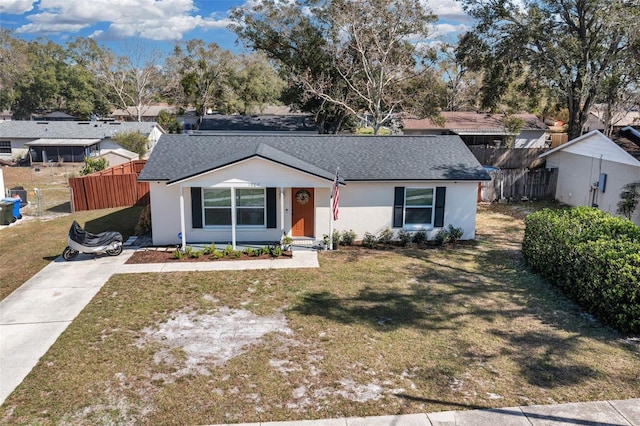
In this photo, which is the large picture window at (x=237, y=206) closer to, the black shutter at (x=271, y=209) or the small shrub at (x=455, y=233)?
the black shutter at (x=271, y=209)

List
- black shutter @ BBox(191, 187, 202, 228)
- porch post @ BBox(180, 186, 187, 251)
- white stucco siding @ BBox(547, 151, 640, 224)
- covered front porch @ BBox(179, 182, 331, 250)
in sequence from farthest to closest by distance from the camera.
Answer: white stucco siding @ BBox(547, 151, 640, 224), covered front porch @ BBox(179, 182, 331, 250), black shutter @ BBox(191, 187, 202, 228), porch post @ BBox(180, 186, 187, 251)

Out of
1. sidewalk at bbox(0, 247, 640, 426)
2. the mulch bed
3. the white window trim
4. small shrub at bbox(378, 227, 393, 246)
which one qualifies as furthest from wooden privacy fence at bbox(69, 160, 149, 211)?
the white window trim

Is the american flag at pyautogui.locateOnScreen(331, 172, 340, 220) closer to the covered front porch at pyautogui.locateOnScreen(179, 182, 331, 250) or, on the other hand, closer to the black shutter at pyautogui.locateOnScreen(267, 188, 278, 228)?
the covered front porch at pyautogui.locateOnScreen(179, 182, 331, 250)

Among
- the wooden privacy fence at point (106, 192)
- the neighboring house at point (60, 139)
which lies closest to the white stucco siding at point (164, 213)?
the wooden privacy fence at point (106, 192)

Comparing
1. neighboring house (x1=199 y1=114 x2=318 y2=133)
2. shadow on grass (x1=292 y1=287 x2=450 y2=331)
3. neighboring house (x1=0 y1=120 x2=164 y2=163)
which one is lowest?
shadow on grass (x1=292 y1=287 x2=450 y2=331)

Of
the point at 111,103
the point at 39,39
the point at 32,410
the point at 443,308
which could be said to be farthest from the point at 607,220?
the point at 39,39

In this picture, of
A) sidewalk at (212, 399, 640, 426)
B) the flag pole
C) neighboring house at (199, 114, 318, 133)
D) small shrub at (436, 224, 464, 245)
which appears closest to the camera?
sidewalk at (212, 399, 640, 426)

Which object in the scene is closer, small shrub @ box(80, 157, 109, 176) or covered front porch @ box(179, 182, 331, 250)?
covered front porch @ box(179, 182, 331, 250)
